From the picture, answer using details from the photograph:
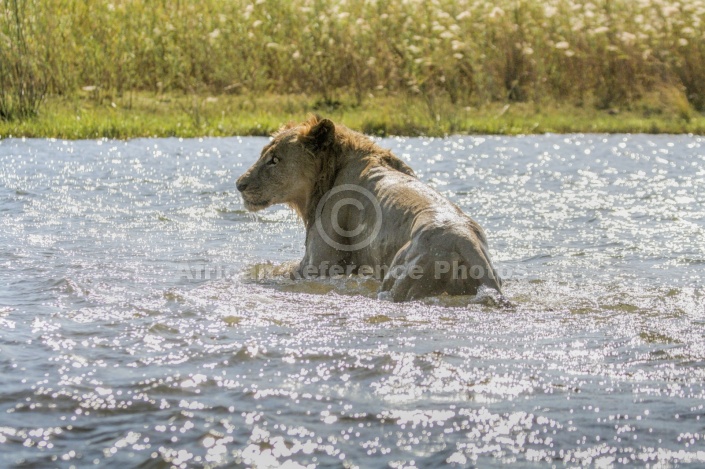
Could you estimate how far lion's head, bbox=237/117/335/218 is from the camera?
7965mm

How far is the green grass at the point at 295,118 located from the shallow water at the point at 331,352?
21.4 ft

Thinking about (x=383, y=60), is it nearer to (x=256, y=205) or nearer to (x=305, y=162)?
(x=256, y=205)

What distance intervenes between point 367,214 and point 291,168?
0.91 metres

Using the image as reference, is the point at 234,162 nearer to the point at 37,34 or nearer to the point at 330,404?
the point at 37,34

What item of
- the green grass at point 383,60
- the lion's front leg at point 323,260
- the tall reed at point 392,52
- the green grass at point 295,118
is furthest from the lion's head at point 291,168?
the tall reed at point 392,52

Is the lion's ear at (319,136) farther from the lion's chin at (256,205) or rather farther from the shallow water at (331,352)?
the shallow water at (331,352)

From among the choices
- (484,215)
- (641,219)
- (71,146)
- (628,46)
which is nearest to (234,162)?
(71,146)

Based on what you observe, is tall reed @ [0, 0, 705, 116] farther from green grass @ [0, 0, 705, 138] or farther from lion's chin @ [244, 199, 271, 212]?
lion's chin @ [244, 199, 271, 212]

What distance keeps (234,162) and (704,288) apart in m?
8.48

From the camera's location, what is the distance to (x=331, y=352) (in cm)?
557

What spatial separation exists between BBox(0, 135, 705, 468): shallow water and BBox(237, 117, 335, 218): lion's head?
2.25ft

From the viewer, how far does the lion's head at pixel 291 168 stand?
7965 millimetres

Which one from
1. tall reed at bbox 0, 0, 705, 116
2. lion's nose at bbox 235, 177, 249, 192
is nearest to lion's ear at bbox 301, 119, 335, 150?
lion's nose at bbox 235, 177, 249, 192

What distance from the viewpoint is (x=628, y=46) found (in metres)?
21.4
